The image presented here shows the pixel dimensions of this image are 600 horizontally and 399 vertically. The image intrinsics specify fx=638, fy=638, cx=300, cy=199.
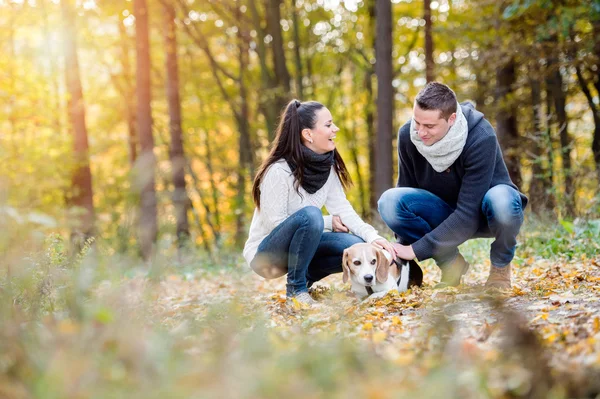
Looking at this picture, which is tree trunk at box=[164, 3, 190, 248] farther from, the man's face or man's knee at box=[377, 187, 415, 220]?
the man's face

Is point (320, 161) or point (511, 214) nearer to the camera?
point (511, 214)

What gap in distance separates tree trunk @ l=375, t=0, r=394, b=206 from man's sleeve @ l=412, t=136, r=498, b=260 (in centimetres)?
664

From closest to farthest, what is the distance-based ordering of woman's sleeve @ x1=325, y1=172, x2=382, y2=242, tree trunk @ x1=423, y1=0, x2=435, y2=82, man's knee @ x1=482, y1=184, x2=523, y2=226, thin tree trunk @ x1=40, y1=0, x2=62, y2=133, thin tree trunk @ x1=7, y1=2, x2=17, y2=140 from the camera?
man's knee @ x1=482, y1=184, x2=523, y2=226
woman's sleeve @ x1=325, y1=172, x2=382, y2=242
tree trunk @ x1=423, y1=0, x2=435, y2=82
thin tree trunk @ x1=7, y1=2, x2=17, y2=140
thin tree trunk @ x1=40, y1=0, x2=62, y2=133

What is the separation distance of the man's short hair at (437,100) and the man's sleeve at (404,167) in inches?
20.0

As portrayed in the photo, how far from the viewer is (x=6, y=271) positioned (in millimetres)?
3373

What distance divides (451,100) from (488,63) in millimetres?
8319

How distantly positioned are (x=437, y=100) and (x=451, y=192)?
88 centimetres

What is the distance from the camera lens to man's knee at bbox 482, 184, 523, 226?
4.63 meters

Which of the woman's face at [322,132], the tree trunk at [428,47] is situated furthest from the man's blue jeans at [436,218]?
the tree trunk at [428,47]

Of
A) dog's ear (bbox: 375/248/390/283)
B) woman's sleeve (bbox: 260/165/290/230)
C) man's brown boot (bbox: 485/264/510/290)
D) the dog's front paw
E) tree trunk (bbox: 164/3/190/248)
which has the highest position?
tree trunk (bbox: 164/3/190/248)

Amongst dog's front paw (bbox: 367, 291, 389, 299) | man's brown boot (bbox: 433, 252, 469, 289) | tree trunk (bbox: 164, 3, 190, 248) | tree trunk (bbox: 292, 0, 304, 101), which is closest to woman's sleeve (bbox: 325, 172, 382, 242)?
dog's front paw (bbox: 367, 291, 389, 299)

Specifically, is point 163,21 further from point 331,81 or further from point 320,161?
point 320,161

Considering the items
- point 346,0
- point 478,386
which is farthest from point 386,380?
point 346,0

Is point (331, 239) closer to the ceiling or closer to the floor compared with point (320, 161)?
closer to the floor
